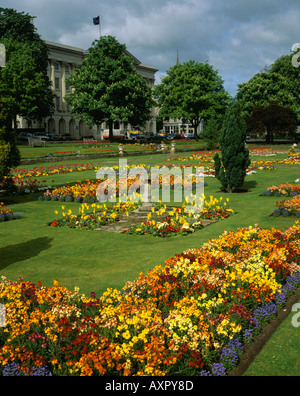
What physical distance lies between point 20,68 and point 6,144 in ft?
126

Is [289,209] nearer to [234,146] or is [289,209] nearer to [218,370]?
[234,146]

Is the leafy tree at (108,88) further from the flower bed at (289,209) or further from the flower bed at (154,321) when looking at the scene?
the flower bed at (154,321)

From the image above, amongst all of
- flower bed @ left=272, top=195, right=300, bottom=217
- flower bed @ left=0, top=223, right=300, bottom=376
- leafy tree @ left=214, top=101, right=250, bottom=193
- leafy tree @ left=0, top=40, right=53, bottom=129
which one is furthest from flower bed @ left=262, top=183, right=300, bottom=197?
leafy tree @ left=0, top=40, right=53, bottom=129

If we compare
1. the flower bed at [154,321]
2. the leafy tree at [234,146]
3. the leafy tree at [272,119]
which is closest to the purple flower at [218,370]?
the flower bed at [154,321]

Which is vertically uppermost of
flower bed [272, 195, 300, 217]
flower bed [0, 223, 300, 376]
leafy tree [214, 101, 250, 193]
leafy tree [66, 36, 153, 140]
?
leafy tree [66, 36, 153, 140]

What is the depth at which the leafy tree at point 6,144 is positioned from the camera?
43.7 feet

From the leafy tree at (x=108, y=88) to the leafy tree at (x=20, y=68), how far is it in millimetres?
5060

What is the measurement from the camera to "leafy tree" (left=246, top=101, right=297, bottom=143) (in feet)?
169

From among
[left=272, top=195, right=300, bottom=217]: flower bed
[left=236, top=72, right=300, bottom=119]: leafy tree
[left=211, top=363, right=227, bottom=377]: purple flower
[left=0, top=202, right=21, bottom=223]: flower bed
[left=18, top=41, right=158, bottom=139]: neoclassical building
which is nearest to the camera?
[left=211, top=363, right=227, bottom=377]: purple flower

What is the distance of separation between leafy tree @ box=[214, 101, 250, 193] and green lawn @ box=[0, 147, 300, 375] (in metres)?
2.13

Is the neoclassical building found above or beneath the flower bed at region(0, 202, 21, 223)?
above

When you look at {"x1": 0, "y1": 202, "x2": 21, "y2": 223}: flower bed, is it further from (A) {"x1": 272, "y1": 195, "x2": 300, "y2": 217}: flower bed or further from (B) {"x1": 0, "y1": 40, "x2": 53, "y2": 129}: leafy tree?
(B) {"x1": 0, "y1": 40, "x2": 53, "y2": 129}: leafy tree

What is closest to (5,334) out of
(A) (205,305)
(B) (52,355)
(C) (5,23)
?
(B) (52,355)
